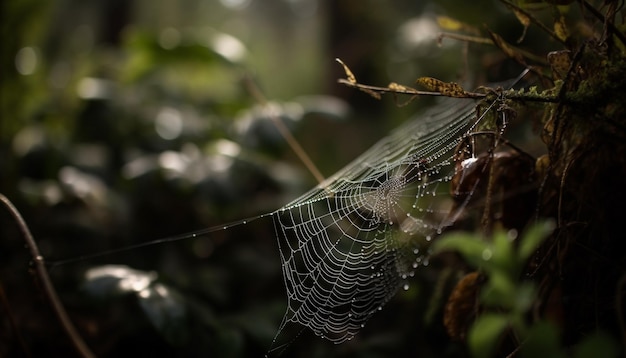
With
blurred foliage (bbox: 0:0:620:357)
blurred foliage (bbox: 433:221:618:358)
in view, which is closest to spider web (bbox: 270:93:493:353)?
blurred foliage (bbox: 0:0:620:357)

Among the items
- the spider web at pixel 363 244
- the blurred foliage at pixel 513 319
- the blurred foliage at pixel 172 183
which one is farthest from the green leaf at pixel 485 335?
the blurred foliage at pixel 172 183

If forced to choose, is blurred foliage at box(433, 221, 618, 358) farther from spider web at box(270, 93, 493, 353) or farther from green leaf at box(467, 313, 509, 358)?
spider web at box(270, 93, 493, 353)

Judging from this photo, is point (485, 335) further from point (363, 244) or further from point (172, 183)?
point (172, 183)

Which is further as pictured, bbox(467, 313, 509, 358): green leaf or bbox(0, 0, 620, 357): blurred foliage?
bbox(0, 0, 620, 357): blurred foliage

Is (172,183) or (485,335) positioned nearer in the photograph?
(485,335)

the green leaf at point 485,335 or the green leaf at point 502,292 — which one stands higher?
the green leaf at point 502,292

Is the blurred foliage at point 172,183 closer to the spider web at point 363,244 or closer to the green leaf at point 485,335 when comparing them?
the spider web at point 363,244

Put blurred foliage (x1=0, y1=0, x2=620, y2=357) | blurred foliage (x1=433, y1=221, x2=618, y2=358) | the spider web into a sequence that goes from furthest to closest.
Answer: blurred foliage (x1=0, y1=0, x2=620, y2=357), the spider web, blurred foliage (x1=433, y1=221, x2=618, y2=358)

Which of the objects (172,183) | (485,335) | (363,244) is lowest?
(363,244)

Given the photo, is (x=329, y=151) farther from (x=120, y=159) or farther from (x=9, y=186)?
(x=9, y=186)

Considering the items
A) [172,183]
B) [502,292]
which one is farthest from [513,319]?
[172,183]
